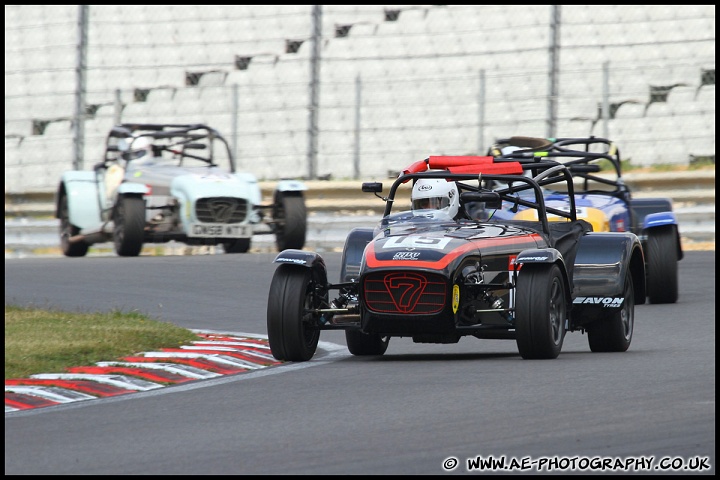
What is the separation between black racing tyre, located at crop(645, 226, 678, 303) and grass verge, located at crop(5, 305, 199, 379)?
4.91 metres

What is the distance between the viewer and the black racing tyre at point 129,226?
62.3 ft

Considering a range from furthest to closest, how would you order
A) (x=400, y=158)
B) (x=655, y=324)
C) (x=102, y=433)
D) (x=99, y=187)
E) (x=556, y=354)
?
(x=400, y=158)
(x=99, y=187)
(x=655, y=324)
(x=556, y=354)
(x=102, y=433)

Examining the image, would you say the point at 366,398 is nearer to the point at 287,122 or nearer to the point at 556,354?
the point at 556,354

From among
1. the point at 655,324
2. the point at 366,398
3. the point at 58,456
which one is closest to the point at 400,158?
the point at 655,324

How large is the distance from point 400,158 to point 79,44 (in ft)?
17.4

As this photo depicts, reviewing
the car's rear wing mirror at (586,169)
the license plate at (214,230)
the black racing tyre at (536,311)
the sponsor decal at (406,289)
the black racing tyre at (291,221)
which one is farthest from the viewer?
the black racing tyre at (291,221)

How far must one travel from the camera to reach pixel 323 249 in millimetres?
21000

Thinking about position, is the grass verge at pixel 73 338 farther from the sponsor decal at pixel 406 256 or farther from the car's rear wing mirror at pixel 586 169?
the car's rear wing mirror at pixel 586 169

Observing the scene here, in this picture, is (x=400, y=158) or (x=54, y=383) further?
(x=400, y=158)

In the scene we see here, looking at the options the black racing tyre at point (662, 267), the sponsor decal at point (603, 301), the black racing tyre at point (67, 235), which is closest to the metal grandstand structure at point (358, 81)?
the black racing tyre at point (67, 235)

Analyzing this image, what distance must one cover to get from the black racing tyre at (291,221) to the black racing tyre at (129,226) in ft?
5.87

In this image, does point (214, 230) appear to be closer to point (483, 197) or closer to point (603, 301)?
point (483, 197)

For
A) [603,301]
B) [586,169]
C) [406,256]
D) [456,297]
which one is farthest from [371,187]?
[586,169]

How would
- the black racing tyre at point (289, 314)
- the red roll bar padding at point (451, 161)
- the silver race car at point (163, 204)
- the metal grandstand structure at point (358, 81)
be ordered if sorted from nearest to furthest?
the black racing tyre at point (289, 314) → the red roll bar padding at point (451, 161) → the silver race car at point (163, 204) → the metal grandstand structure at point (358, 81)
